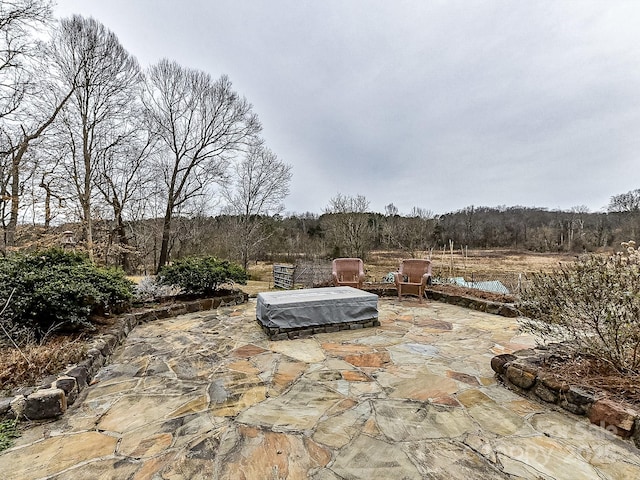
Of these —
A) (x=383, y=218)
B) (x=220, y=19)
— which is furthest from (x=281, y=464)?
(x=383, y=218)

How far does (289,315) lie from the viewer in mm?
3672

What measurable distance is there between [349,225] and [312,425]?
523 inches

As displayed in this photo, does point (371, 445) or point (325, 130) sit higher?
point (325, 130)

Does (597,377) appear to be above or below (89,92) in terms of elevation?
below

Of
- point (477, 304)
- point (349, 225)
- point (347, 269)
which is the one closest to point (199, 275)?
point (347, 269)

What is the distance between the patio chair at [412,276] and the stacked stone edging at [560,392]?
296 cm

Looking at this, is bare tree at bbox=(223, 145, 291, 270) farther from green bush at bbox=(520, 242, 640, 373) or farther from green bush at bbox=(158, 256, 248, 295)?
green bush at bbox=(520, 242, 640, 373)

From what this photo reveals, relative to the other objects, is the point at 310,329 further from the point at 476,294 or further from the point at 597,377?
the point at 476,294

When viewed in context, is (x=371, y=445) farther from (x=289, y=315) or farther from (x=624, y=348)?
(x=289, y=315)

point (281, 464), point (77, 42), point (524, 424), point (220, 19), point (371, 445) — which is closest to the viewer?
point (281, 464)

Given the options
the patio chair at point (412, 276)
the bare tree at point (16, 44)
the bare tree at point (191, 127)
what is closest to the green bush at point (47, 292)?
the patio chair at point (412, 276)

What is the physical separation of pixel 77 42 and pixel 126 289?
9049 millimetres

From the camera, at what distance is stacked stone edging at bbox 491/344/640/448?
1688 mm

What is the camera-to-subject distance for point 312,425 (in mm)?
1836
